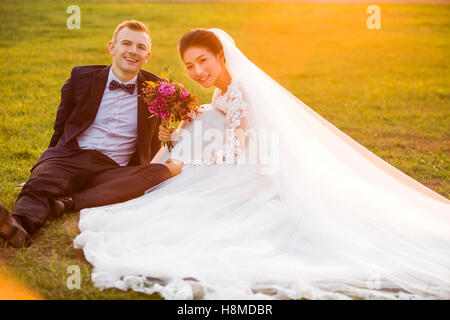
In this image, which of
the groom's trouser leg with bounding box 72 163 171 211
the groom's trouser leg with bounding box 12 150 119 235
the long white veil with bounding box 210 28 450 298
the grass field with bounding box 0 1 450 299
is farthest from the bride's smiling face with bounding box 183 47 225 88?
the grass field with bounding box 0 1 450 299

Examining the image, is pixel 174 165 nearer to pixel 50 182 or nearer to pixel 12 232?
pixel 50 182

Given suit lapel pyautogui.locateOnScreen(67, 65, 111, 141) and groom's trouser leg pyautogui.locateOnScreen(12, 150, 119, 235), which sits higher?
suit lapel pyautogui.locateOnScreen(67, 65, 111, 141)

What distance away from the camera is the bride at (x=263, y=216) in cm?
338

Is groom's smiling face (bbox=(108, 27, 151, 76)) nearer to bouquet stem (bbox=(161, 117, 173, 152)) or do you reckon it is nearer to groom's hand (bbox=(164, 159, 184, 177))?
bouquet stem (bbox=(161, 117, 173, 152))

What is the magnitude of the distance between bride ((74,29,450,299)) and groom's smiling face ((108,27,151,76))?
567 millimetres

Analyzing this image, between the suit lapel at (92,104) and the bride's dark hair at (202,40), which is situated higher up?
the bride's dark hair at (202,40)

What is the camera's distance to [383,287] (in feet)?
11.2

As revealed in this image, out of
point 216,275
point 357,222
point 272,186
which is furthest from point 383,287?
point 272,186

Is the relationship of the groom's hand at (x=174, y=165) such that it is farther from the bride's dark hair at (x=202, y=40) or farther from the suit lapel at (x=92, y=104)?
the bride's dark hair at (x=202, y=40)

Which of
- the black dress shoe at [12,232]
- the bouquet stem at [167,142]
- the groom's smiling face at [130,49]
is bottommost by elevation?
the black dress shoe at [12,232]

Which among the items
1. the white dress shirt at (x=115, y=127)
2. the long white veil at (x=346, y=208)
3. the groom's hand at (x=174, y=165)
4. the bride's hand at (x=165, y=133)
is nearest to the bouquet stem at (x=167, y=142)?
the bride's hand at (x=165, y=133)

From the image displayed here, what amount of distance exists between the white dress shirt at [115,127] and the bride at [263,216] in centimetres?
42

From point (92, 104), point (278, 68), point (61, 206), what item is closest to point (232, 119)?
point (92, 104)

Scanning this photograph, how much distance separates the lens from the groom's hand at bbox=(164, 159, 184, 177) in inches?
196
